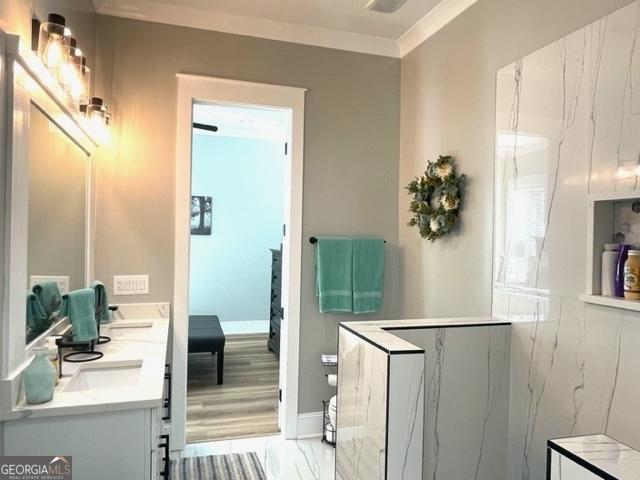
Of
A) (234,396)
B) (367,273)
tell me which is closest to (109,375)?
(367,273)

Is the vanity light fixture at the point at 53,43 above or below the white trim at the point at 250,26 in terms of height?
below

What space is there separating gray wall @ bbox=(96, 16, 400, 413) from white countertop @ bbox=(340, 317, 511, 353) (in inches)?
44.1

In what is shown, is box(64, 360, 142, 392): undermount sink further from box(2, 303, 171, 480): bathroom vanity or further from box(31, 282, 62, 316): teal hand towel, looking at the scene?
box(31, 282, 62, 316): teal hand towel

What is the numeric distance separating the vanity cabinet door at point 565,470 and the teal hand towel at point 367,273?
1921 millimetres

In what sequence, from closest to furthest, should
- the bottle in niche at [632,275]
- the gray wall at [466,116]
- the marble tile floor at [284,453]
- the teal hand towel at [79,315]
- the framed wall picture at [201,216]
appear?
the bottle in niche at [632,275]
the teal hand towel at [79,315]
the gray wall at [466,116]
the marble tile floor at [284,453]
the framed wall picture at [201,216]

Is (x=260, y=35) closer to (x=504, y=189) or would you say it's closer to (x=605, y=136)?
(x=504, y=189)

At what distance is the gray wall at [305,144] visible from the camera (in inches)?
105

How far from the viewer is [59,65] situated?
5.37ft

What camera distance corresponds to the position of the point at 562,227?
1.79m

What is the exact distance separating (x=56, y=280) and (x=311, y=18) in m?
2.24

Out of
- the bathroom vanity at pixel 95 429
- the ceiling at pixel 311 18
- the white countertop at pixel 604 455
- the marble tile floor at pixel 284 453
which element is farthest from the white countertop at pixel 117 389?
the ceiling at pixel 311 18

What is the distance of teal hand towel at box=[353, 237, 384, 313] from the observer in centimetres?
308

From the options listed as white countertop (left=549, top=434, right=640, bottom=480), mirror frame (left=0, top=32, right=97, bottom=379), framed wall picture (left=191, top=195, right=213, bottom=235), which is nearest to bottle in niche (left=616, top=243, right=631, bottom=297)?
white countertop (left=549, top=434, right=640, bottom=480)

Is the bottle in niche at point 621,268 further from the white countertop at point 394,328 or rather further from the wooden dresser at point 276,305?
the wooden dresser at point 276,305
